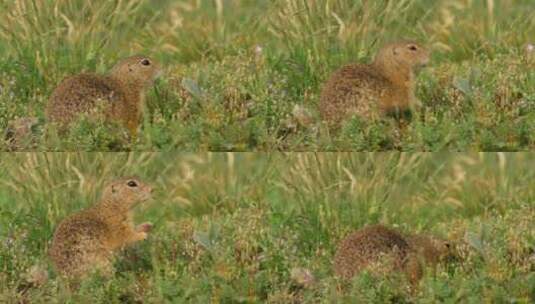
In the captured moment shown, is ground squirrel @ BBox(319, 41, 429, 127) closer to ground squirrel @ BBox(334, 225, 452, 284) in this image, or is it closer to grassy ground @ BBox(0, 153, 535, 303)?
grassy ground @ BBox(0, 153, 535, 303)

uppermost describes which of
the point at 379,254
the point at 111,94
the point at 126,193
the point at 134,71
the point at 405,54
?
the point at 405,54

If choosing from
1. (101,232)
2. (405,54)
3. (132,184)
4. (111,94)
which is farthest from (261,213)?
(405,54)

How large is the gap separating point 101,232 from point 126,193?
1.27 ft

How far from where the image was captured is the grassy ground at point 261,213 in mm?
13227

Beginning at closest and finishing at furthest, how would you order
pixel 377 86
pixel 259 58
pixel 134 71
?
1. pixel 377 86
2. pixel 134 71
3. pixel 259 58

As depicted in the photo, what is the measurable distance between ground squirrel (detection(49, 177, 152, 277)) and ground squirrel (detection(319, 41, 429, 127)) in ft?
5.27

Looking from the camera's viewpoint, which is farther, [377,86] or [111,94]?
[377,86]

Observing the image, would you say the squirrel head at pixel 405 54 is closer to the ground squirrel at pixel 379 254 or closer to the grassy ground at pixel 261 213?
the grassy ground at pixel 261 213

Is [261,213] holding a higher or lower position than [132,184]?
lower

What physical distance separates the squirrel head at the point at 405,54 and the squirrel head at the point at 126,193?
7.22 feet

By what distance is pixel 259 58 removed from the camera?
46.3 feet

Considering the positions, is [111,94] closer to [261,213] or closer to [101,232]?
[101,232]

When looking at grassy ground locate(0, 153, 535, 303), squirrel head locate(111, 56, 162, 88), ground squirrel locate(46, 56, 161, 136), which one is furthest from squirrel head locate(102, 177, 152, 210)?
squirrel head locate(111, 56, 162, 88)

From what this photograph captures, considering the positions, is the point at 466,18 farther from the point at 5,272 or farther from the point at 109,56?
the point at 5,272
